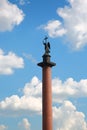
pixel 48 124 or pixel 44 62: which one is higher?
pixel 44 62

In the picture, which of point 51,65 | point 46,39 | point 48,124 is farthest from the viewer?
point 46,39

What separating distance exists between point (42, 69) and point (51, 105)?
4604 mm

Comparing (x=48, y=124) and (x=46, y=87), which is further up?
(x=46, y=87)

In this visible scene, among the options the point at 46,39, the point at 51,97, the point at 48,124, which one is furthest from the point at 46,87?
the point at 46,39

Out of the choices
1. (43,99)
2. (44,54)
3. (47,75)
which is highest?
(44,54)

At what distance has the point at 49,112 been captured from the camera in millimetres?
40688

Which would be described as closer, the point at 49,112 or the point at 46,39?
the point at 49,112

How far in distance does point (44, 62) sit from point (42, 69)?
2.89ft

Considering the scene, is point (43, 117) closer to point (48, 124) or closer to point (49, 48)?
point (48, 124)

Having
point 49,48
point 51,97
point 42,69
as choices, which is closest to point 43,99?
point 51,97

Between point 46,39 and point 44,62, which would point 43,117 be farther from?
point 46,39

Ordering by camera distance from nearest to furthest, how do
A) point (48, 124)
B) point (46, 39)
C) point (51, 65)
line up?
point (48, 124), point (51, 65), point (46, 39)

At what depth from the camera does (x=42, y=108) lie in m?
41.1

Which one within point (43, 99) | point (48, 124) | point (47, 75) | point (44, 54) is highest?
point (44, 54)
